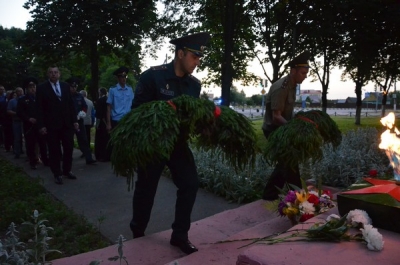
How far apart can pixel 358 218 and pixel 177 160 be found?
5.32 ft

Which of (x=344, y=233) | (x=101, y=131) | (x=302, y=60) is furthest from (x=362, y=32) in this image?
(x=344, y=233)

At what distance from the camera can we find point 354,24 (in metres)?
16.2

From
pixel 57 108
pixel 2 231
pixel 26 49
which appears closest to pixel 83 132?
pixel 57 108

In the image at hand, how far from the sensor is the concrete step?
3285 mm

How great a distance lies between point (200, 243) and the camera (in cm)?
382

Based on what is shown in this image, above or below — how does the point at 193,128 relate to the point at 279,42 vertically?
below

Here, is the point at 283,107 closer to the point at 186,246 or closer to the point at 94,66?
the point at 186,246

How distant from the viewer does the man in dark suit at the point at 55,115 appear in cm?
675

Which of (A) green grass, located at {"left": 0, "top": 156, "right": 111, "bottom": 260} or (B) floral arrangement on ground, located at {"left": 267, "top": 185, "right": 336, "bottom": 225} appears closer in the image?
(B) floral arrangement on ground, located at {"left": 267, "top": 185, "right": 336, "bottom": 225}

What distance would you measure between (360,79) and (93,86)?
20461 mm

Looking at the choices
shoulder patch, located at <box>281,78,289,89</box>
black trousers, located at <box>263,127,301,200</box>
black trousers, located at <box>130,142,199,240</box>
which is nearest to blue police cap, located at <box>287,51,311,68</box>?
shoulder patch, located at <box>281,78,289,89</box>

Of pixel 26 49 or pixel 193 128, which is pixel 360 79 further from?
pixel 193 128

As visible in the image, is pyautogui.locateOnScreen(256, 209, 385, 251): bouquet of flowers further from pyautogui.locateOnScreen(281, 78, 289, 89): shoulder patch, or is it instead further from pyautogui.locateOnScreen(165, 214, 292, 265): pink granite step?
pyautogui.locateOnScreen(281, 78, 289, 89): shoulder patch

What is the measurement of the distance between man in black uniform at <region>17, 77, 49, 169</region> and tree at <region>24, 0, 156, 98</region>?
700 cm
